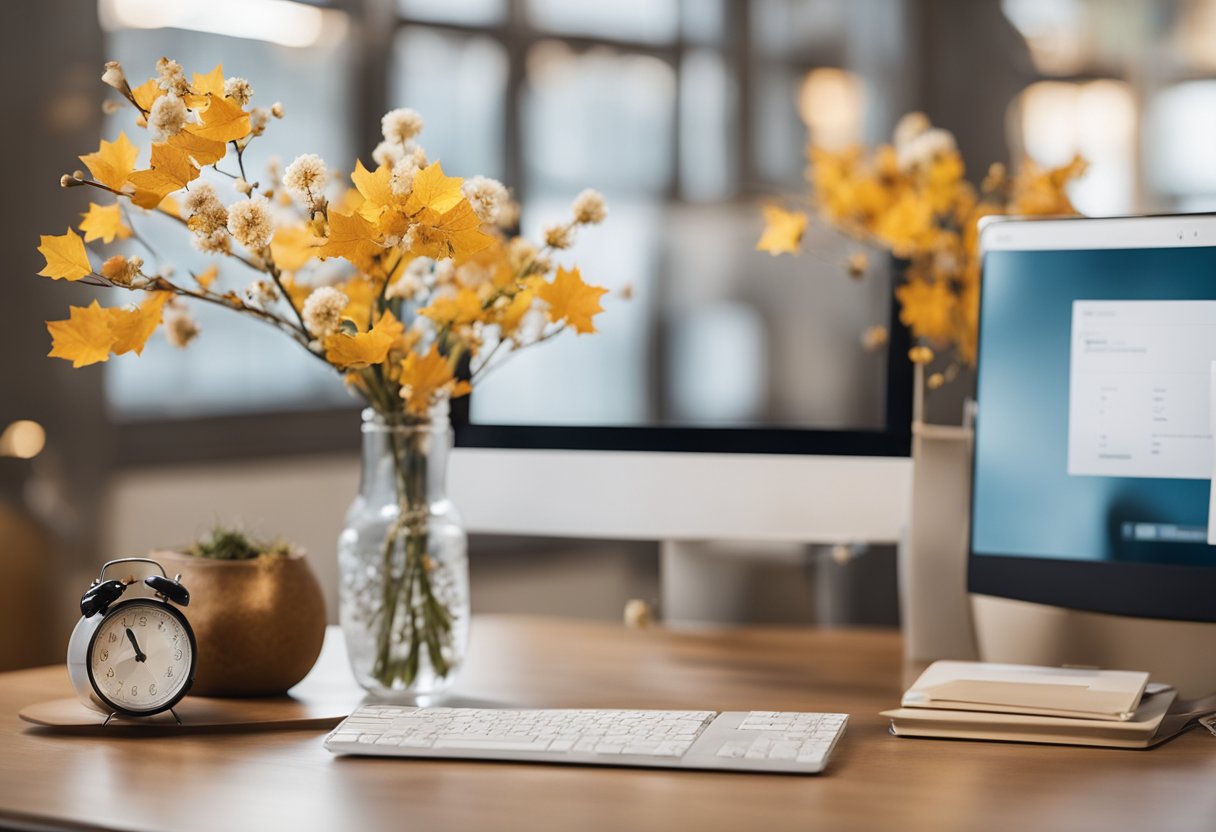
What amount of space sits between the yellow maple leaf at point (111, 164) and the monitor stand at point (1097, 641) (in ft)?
2.77

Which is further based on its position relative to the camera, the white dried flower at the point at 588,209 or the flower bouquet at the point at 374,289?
the white dried flower at the point at 588,209

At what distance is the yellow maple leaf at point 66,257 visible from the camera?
40.1 inches

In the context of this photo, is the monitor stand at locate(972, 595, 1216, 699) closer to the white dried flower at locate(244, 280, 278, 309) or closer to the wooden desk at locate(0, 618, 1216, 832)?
the wooden desk at locate(0, 618, 1216, 832)

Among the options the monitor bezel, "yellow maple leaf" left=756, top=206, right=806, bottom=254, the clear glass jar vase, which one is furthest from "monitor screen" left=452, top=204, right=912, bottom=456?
the clear glass jar vase

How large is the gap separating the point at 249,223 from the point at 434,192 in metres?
0.15

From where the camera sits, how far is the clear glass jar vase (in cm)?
117

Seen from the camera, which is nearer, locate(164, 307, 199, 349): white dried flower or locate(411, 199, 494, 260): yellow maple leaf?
locate(411, 199, 494, 260): yellow maple leaf

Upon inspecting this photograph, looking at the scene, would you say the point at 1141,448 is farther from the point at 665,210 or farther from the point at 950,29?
the point at 950,29

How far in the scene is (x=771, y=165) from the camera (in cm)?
387

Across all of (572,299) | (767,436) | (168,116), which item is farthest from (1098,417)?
(168,116)

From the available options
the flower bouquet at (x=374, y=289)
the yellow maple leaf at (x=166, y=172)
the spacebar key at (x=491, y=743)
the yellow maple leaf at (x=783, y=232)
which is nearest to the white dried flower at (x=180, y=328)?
the flower bouquet at (x=374, y=289)

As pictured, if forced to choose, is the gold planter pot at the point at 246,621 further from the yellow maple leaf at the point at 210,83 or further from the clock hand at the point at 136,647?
the yellow maple leaf at the point at 210,83

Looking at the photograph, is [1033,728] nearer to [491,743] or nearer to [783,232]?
[491,743]

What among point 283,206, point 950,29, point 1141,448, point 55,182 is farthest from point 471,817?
point 950,29
